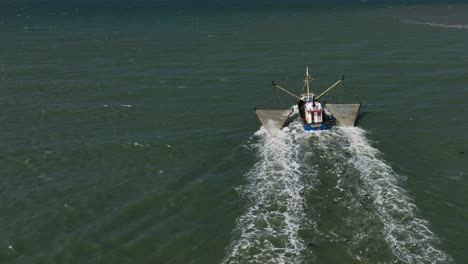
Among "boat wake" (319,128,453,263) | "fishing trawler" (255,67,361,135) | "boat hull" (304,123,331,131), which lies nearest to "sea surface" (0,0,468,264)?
"boat wake" (319,128,453,263)

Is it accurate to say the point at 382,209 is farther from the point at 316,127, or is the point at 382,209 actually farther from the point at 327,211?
the point at 316,127

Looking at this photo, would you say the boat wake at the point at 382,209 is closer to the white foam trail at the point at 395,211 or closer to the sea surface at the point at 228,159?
the white foam trail at the point at 395,211

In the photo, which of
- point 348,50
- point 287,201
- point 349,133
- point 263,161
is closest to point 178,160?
point 263,161

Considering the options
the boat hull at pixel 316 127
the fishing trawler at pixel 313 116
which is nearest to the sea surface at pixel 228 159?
the boat hull at pixel 316 127

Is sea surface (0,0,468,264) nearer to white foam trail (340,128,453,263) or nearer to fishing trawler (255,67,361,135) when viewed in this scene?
white foam trail (340,128,453,263)

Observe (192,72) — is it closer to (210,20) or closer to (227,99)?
(227,99)

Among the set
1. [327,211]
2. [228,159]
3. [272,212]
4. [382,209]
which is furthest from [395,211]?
[228,159]
